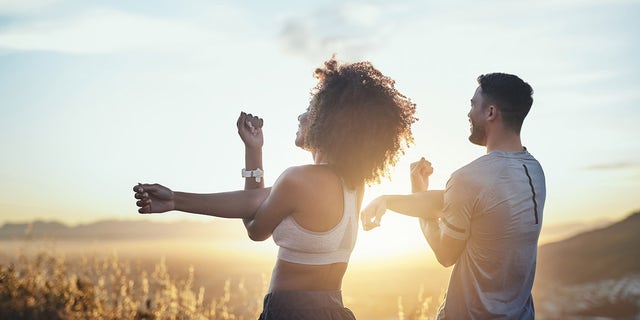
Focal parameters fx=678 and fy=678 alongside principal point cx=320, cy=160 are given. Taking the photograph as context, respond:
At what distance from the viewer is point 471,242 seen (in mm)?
3879

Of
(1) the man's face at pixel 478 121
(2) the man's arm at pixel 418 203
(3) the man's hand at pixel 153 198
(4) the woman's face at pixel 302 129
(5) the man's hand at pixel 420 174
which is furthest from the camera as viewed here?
(5) the man's hand at pixel 420 174

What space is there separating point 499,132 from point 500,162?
9.0 inches

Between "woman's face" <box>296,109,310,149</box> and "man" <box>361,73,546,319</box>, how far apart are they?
0.53 metres

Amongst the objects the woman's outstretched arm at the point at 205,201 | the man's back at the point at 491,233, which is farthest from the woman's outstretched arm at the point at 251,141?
the man's back at the point at 491,233

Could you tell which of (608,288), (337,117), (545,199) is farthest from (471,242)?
(608,288)

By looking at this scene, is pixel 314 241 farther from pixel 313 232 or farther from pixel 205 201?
pixel 205 201

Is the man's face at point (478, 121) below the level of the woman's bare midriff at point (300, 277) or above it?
above

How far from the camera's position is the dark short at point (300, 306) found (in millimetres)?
3473

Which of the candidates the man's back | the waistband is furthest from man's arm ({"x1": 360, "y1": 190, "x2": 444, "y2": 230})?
the waistband

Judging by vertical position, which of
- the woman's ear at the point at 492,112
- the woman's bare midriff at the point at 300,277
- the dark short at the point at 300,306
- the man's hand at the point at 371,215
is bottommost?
the dark short at the point at 300,306

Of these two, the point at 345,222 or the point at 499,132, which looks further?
the point at 499,132

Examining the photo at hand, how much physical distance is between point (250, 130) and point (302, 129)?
0.99 feet

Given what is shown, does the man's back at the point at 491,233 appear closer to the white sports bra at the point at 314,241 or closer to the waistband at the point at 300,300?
the white sports bra at the point at 314,241

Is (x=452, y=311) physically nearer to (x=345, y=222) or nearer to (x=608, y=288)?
(x=345, y=222)
